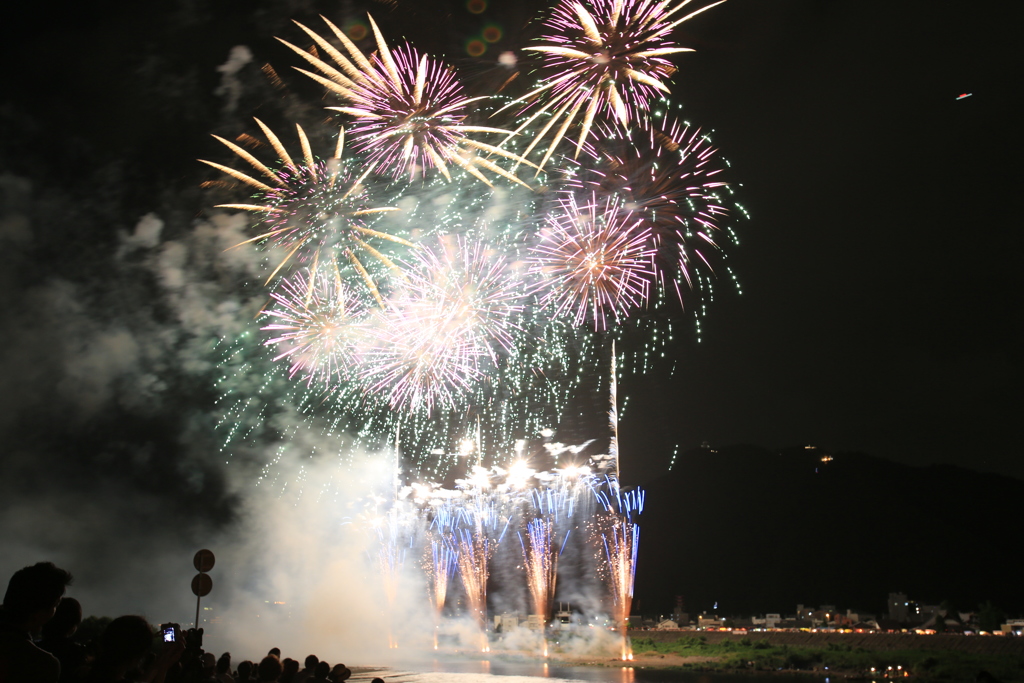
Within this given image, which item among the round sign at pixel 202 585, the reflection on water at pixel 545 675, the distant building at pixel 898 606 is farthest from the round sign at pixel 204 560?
the distant building at pixel 898 606

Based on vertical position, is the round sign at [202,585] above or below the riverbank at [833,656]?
above

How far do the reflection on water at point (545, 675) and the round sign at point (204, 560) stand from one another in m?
20.3

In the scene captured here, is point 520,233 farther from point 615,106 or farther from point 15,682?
point 15,682

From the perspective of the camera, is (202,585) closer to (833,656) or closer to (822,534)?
(833,656)

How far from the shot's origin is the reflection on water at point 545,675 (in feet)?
100

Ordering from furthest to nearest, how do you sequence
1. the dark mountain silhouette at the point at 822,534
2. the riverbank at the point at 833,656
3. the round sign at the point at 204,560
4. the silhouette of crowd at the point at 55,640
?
the dark mountain silhouette at the point at 822,534 → the riverbank at the point at 833,656 → the round sign at the point at 204,560 → the silhouette of crowd at the point at 55,640

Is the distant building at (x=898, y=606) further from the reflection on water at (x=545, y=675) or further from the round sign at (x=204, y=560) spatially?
the round sign at (x=204, y=560)

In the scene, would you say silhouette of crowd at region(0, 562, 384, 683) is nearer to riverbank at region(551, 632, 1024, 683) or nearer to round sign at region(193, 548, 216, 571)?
round sign at region(193, 548, 216, 571)

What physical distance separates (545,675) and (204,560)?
30.3 meters

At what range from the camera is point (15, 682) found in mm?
2338

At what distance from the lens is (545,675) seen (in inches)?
1410

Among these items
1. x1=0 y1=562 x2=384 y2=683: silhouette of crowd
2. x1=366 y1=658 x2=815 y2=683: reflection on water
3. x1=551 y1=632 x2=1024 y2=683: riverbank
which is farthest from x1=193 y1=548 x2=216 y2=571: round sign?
x1=551 y1=632 x2=1024 y2=683: riverbank

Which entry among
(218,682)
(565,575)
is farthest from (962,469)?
(218,682)

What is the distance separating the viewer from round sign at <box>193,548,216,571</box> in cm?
941
